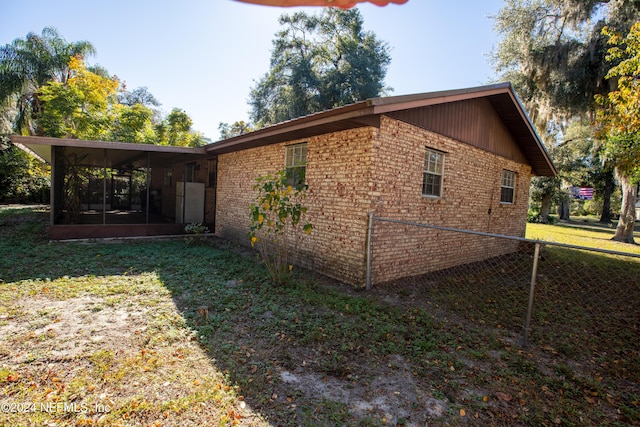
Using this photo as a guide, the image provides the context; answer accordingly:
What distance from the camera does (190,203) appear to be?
10.9m

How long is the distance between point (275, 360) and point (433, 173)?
529cm

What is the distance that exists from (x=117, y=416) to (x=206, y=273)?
3.78 meters

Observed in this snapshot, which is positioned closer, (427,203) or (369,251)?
(369,251)

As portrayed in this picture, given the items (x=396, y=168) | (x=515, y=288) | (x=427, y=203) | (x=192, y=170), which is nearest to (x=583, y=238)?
(x=515, y=288)

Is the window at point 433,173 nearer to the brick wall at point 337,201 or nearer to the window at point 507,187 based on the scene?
the brick wall at point 337,201

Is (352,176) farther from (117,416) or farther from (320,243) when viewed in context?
(117,416)

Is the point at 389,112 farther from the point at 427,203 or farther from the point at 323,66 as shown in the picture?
the point at 323,66

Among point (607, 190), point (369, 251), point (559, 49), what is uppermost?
point (559, 49)

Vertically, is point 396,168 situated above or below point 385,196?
above

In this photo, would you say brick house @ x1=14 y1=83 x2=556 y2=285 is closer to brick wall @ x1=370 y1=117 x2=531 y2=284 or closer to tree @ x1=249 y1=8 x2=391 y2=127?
brick wall @ x1=370 y1=117 x2=531 y2=284

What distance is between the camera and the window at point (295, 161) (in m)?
6.83

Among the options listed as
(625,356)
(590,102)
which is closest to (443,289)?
(625,356)

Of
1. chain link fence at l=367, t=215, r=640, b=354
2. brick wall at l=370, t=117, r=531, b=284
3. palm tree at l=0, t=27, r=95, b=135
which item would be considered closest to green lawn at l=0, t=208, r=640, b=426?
chain link fence at l=367, t=215, r=640, b=354

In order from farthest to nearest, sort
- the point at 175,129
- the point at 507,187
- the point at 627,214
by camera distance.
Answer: the point at 175,129
the point at 627,214
the point at 507,187
